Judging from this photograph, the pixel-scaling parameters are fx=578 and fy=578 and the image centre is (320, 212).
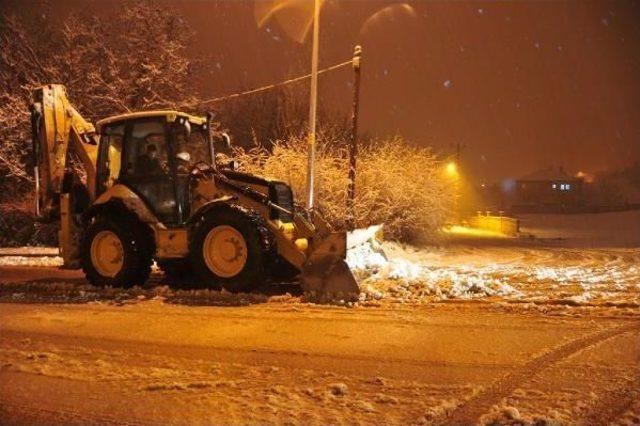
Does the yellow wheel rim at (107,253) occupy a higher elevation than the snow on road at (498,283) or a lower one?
higher

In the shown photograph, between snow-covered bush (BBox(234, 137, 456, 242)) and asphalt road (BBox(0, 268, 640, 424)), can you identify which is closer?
asphalt road (BBox(0, 268, 640, 424))

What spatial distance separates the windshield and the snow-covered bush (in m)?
8.52

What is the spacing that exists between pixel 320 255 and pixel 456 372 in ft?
12.2

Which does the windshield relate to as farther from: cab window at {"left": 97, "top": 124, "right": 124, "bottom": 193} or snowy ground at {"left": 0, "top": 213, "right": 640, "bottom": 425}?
snowy ground at {"left": 0, "top": 213, "right": 640, "bottom": 425}

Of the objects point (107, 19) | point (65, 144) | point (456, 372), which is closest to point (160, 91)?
point (107, 19)

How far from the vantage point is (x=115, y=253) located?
970 centimetres

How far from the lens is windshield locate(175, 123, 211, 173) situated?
950 centimetres

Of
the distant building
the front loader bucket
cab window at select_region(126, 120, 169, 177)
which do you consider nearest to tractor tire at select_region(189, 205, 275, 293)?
the front loader bucket

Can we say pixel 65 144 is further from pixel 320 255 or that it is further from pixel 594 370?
pixel 594 370

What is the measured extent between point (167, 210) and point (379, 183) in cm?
1097

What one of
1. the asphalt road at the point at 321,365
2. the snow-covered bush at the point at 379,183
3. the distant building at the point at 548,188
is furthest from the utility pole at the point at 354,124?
the distant building at the point at 548,188

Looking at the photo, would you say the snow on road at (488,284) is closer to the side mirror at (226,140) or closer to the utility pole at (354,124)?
the side mirror at (226,140)

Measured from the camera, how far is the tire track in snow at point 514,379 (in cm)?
420

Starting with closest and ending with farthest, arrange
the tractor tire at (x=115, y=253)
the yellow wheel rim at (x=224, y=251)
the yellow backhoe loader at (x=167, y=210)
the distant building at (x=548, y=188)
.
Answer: the yellow backhoe loader at (x=167, y=210) → the yellow wheel rim at (x=224, y=251) → the tractor tire at (x=115, y=253) → the distant building at (x=548, y=188)
